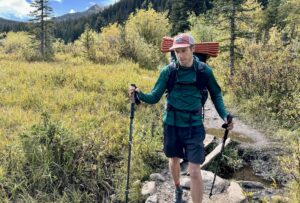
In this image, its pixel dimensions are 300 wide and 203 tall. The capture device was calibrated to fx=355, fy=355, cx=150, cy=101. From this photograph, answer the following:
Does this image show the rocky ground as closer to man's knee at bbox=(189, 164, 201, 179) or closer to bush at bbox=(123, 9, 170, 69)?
man's knee at bbox=(189, 164, 201, 179)

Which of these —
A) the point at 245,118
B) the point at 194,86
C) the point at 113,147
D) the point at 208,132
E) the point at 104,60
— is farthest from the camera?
the point at 104,60

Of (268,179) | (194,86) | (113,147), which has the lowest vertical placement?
(268,179)

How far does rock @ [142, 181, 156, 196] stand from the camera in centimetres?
600

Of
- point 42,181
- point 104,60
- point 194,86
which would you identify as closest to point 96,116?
point 42,181

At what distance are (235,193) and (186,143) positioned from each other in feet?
5.98

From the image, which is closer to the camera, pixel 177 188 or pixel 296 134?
pixel 177 188

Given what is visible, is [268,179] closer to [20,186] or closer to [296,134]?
[296,134]

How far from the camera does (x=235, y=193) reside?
5938 mm

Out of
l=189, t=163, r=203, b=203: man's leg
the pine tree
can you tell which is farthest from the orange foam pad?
the pine tree

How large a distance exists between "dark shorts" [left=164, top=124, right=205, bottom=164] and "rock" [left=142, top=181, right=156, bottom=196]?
135cm

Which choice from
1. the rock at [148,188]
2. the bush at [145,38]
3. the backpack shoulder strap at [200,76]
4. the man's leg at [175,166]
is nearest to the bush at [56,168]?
the rock at [148,188]

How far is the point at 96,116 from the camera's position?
8.55 metres

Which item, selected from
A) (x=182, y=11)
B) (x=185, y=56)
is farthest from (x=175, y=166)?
(x=182, y=11)

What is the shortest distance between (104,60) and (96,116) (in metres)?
10.9
